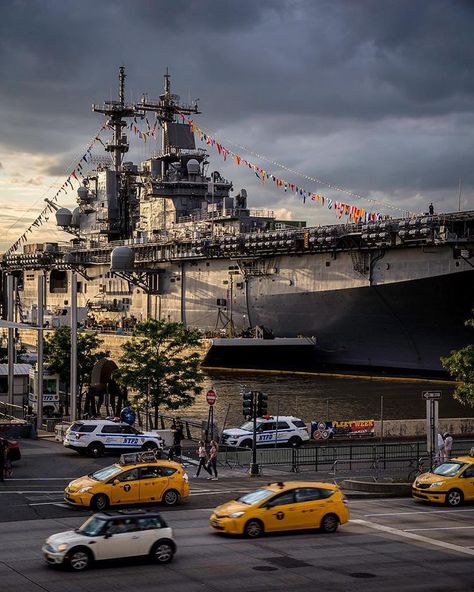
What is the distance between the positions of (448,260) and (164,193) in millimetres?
39478

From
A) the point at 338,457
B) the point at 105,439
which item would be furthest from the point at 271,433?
the point at 105,439

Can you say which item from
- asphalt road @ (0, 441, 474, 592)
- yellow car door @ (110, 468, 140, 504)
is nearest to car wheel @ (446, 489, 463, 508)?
asphalt road @ (0, 441, 474, 592)

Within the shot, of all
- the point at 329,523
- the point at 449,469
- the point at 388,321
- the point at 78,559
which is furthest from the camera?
the point at 388,321

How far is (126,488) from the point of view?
22.9m

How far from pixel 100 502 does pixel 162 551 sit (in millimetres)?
5820

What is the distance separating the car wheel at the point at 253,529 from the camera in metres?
19.5

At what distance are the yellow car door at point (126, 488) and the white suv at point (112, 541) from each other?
5548mm

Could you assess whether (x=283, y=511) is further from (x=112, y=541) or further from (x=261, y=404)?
(x=261, y=404)

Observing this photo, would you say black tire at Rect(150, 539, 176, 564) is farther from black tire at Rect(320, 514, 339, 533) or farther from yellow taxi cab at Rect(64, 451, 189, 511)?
yellow taxi cab at Rect(64, 451, 189, 511)

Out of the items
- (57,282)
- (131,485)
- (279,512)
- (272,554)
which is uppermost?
(57,282)

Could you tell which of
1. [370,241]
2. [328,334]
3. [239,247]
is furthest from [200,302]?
[370,241]

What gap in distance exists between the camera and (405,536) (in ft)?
65.4

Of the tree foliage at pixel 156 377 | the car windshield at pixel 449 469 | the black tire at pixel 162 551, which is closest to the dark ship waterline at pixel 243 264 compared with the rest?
the tree foliage at pixel 156 377

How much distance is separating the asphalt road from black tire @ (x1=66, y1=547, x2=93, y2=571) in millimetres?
188
